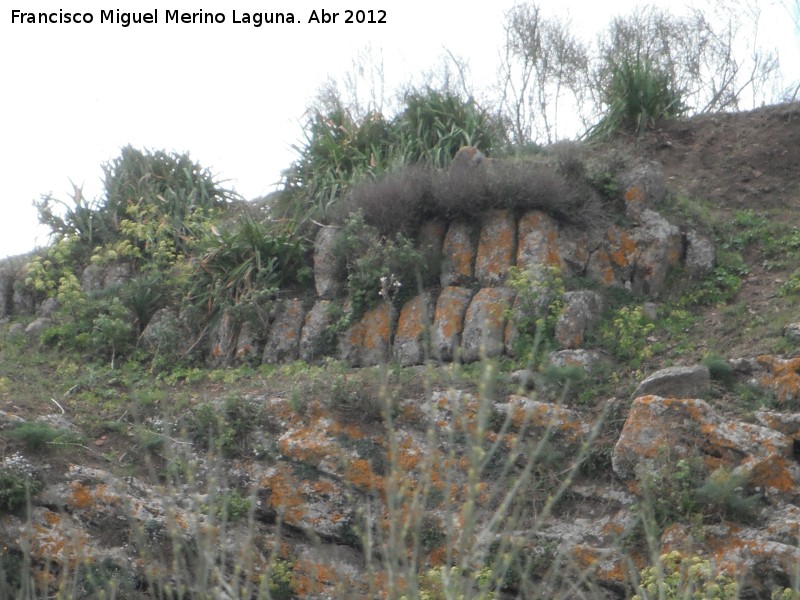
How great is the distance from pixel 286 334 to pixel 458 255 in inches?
75.0

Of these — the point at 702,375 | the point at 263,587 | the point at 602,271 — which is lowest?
the point at 263,587

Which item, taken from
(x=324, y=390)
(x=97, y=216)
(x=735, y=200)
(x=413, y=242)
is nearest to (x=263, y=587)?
(x=324, y=390)

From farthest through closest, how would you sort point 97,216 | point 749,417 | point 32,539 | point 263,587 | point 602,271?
1. point 97,216
2. point 602,271
3. point 749,417
4. point 32,539
5. point 263,587

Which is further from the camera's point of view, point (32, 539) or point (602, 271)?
point (602, 271)

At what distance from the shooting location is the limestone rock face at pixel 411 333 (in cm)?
853

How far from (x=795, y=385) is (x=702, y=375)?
25.9 inches

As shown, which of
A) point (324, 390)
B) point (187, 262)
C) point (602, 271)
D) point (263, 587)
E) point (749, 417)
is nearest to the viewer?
point (263, 587)

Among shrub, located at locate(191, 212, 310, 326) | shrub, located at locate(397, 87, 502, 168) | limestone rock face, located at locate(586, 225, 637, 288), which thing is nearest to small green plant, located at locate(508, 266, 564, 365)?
limestone rock face, located at locate(586, 225, 637, 288)

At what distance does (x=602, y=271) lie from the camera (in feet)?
29.9

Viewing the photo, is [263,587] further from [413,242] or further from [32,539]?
[413,242]

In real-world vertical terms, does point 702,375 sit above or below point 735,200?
below

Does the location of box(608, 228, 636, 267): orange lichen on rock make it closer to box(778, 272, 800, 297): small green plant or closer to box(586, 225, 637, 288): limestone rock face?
box(586, 225, 637, 288): limestone rock face

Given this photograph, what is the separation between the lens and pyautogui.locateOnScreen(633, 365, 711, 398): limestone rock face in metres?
6.98

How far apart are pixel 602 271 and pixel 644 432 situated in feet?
9.48
